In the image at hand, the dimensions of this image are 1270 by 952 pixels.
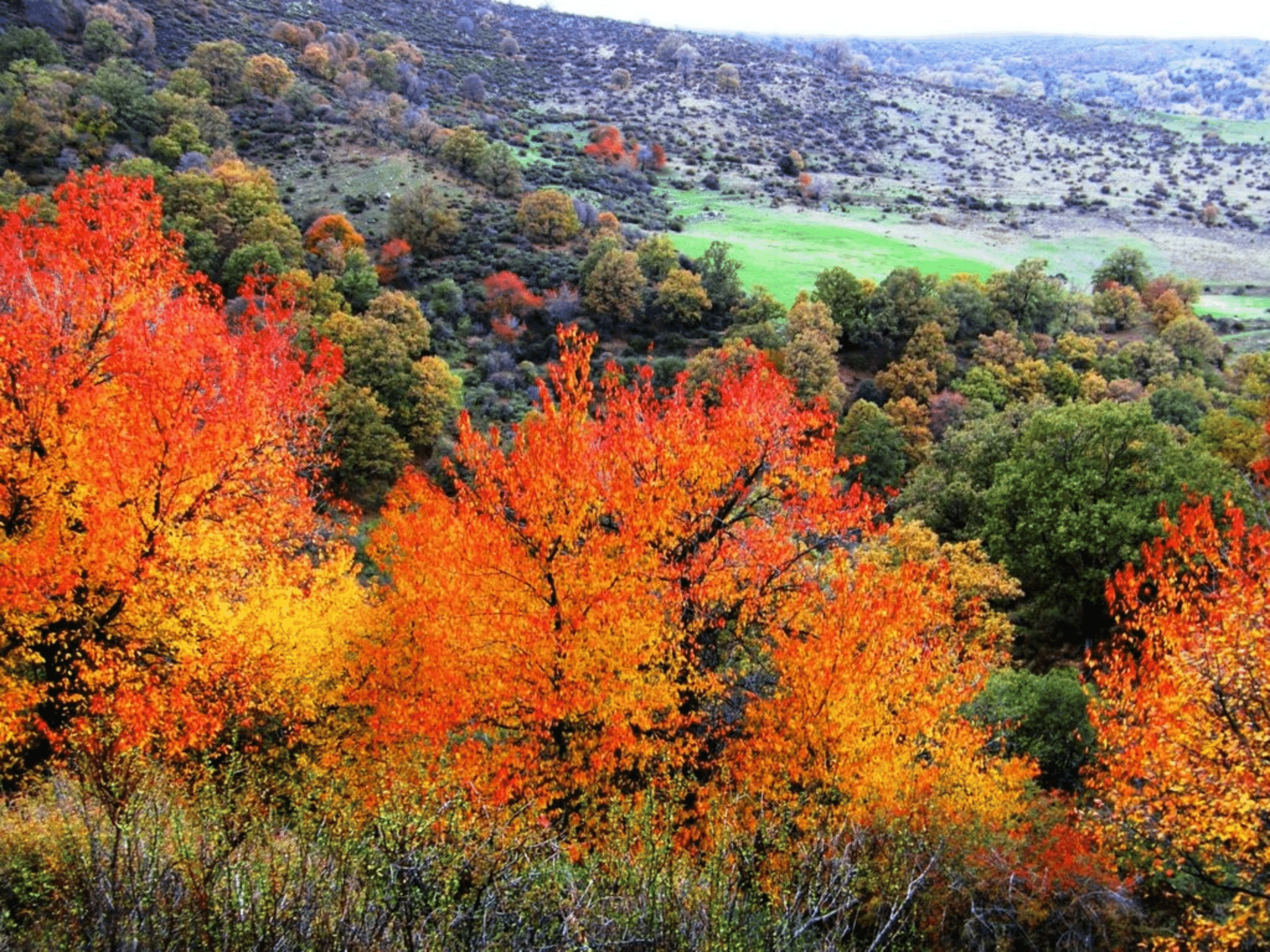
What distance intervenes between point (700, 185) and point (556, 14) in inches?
3894

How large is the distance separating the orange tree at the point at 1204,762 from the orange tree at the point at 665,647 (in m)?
2.63

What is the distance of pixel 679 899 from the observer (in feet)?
26.8

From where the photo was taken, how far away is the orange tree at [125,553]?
17125mm

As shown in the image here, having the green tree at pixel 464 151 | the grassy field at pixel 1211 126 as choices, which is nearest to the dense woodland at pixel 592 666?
the green tree at pixel 464 151

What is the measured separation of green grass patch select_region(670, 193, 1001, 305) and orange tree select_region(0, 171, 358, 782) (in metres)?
66.1

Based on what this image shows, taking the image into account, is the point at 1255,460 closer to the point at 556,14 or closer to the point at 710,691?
the point at 710,691

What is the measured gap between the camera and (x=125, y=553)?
17844mm

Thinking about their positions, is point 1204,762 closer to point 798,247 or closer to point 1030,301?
point 1030,301

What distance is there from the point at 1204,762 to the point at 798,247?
289 feet

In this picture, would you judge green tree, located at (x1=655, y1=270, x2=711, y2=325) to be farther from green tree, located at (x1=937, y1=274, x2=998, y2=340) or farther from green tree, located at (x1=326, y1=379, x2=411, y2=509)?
green tree, located at (x1=326, y1=379, x2=411, y2=509)

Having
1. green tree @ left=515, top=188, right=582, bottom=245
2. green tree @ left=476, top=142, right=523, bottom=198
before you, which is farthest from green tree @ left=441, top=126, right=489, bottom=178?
green tree @ left=515, top=188, right=582, bottom=245

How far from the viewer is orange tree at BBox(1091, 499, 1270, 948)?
47.1 ft

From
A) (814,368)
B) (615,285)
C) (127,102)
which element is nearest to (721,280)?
(615,285)

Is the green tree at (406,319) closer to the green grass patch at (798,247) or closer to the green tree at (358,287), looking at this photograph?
the green tree at (358,287)
